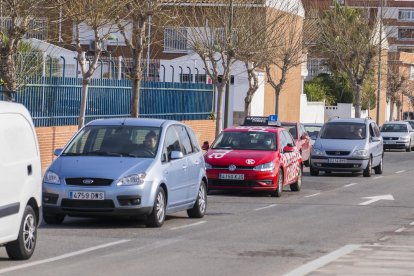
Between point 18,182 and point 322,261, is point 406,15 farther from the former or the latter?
point 18,182

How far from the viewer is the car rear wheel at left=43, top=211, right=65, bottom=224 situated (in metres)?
17.4

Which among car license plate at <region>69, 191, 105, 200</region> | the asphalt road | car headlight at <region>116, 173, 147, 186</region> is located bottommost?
the asphalt road

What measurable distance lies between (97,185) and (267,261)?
4115 millimetres

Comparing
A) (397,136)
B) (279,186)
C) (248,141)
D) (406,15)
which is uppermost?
(406,15)

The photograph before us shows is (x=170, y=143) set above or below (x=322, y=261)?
above

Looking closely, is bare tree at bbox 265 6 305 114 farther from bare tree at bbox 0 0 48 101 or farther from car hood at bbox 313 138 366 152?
bare tree at bbox 0 0 48 101

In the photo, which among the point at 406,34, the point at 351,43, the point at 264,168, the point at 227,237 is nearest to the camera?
the point at 227,237

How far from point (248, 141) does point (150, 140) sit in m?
8.23

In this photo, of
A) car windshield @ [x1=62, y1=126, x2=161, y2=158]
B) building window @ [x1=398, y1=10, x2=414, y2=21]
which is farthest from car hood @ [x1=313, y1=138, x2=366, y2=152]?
building window @ [x1=398, y1=10, x2=414, y2=21]

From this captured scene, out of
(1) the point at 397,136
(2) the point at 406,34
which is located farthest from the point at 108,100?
(2) the point at 406,34

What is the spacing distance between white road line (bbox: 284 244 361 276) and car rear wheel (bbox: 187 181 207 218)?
4172 mm

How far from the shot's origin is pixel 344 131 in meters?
34.3

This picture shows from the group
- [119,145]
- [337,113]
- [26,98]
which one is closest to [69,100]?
[26,98]

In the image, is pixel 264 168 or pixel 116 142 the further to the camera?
pixel 264 168
